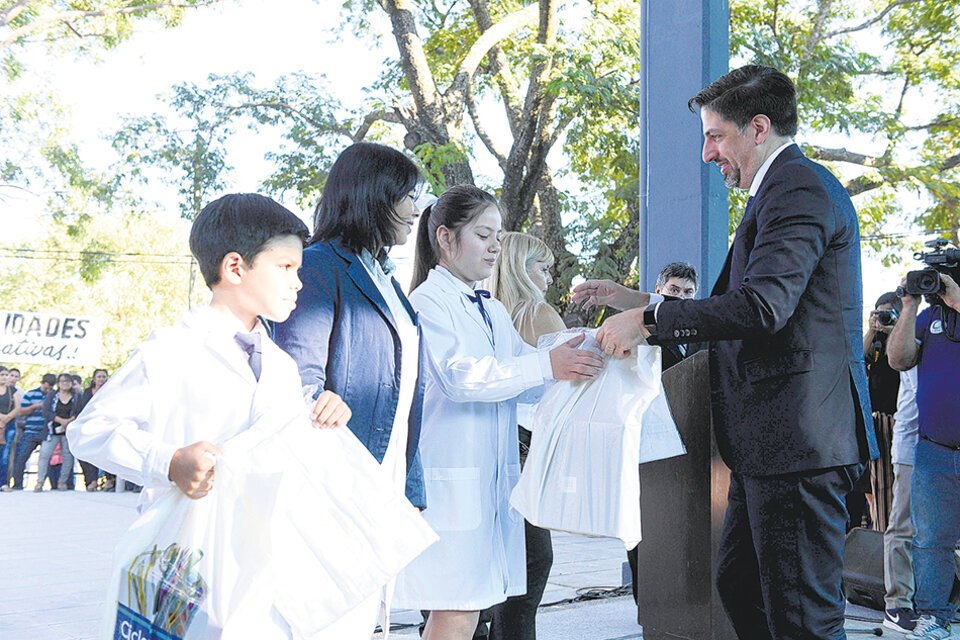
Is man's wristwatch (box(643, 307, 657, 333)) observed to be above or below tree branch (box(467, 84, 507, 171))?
below

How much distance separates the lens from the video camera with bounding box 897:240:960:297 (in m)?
4.17

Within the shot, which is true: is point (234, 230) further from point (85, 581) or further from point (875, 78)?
point (875, 78)

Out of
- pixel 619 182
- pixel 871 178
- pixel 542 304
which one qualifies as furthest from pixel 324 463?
pixel 871 178

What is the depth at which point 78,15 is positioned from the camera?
16266mm

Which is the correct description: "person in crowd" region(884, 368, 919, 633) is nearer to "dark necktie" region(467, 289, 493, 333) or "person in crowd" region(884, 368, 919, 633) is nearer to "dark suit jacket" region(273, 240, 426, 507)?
"dark necktie" region(467, 289, 493, 333)

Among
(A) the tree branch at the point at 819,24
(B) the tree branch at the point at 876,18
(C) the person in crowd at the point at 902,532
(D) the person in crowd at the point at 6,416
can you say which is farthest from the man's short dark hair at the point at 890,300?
(D) the person in crowd at the point at 6,416

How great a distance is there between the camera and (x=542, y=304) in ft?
13.3

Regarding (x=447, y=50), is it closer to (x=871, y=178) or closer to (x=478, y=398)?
(x=871, y=178)

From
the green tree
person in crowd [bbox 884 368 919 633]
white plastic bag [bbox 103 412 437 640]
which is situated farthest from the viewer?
the green tree

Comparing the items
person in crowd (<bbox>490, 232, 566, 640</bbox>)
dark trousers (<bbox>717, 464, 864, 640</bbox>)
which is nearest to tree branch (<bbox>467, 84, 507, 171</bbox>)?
person in crowd (<bbox>490, 232, 566, 640</bbox>)

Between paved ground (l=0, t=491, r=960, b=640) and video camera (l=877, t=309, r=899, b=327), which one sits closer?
paved ground (l=0, t=491, r=960, b=640)

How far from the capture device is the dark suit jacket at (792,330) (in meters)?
2.24

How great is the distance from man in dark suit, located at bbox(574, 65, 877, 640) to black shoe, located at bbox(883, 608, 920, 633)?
2.24 m

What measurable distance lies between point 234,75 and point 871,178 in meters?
9.83
